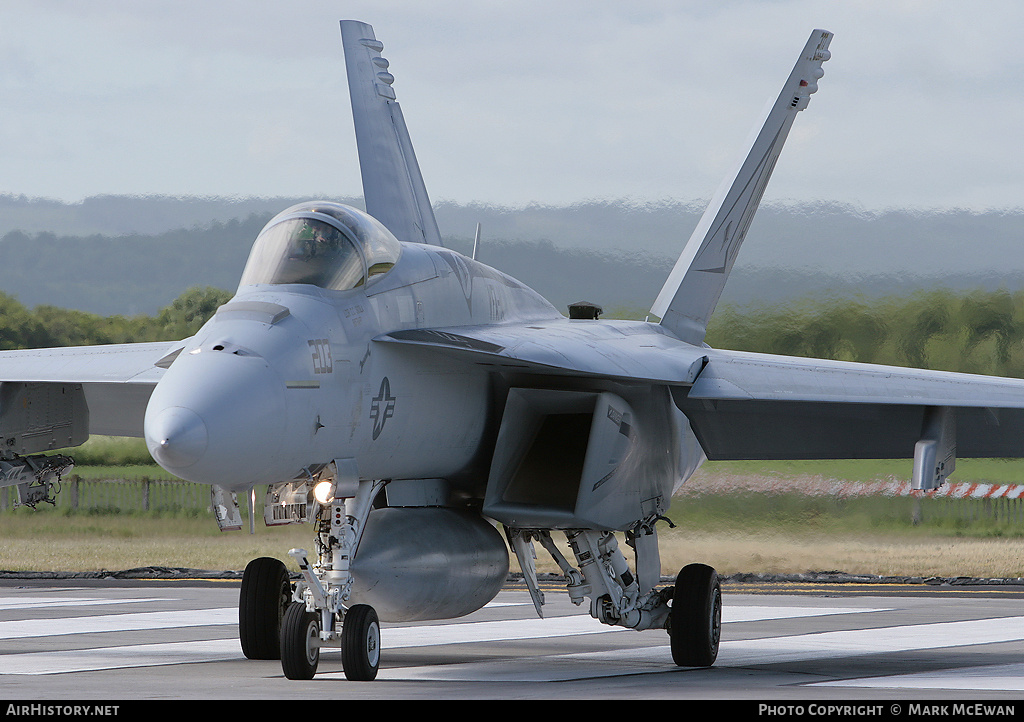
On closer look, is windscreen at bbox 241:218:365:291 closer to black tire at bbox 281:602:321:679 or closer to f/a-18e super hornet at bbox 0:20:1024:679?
f/a-18e super hornet at bbox 0:20:1024:679

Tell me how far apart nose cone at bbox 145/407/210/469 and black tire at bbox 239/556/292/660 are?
10.9 feet

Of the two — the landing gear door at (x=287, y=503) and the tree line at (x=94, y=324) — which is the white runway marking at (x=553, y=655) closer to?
the landing gear door at (x=287, y=503)

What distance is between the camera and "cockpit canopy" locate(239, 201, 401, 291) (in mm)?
7934

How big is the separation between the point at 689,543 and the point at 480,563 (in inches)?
313

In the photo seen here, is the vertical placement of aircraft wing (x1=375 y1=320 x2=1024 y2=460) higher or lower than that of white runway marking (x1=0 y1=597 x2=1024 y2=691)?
higher

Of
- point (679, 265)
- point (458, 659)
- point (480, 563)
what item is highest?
point (679, 265)

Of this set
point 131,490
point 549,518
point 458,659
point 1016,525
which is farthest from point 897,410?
point 131,490

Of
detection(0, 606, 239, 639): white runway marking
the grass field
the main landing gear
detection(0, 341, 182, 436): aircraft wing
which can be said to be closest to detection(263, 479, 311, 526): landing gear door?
detection(0, 341, 182, 436): aircraft wing

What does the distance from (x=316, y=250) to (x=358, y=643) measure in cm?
236

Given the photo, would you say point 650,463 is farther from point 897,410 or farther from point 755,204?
point 755,204

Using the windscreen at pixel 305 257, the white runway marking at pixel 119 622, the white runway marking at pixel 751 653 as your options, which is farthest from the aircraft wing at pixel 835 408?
the white runway marking at pixel 119 622

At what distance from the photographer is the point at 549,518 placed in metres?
9.22

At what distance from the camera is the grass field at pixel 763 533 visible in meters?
16.6

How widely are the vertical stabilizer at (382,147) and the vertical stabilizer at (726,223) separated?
8.34ft
